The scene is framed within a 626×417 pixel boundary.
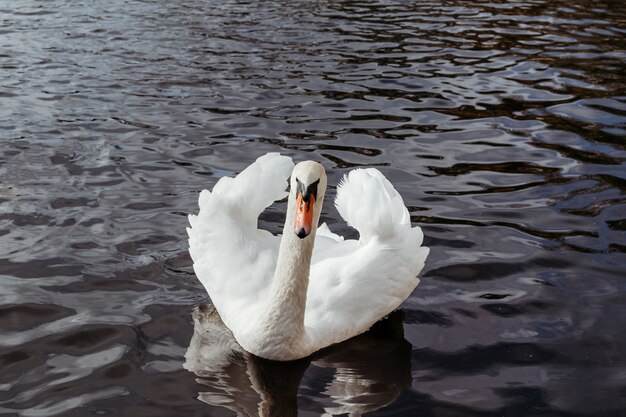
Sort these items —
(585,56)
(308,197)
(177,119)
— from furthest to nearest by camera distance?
(585,56)
(177,119)
(308,197)

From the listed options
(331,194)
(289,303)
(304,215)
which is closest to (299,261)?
(289,303)

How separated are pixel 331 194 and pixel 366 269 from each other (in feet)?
9.81

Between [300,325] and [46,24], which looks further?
[46,24]

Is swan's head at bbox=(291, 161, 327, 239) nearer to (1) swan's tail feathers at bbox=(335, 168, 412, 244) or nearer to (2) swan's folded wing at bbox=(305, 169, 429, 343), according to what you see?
(2) swan's folded wing at bbox=(305, 169, 429, 343)

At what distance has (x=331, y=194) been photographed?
29.8ft

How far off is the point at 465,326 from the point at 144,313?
2441 mm

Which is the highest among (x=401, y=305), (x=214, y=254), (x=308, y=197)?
(x=308, y=197)

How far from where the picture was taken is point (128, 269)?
7168mm

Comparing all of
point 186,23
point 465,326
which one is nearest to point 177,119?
point 465,326

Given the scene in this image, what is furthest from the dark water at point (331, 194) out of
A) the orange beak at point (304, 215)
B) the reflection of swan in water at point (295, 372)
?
the orange beak at point (304, 215)

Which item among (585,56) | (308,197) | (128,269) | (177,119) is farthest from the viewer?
(585,56)

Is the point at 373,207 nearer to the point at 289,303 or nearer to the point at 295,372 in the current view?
the point at 289,303

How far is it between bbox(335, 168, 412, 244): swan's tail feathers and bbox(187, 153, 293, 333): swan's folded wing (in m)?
0.64

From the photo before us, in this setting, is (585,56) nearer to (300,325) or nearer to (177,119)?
(177,119)
